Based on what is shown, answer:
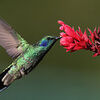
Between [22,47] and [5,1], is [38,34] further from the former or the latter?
[22,47]

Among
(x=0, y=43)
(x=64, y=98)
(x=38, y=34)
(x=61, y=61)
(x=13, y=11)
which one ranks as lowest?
(x=64, y=98)

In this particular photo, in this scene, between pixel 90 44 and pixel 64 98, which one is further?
pixel 64 98

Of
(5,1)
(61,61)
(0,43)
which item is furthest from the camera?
(61,61)

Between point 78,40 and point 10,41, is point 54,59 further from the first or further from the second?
point 78,40

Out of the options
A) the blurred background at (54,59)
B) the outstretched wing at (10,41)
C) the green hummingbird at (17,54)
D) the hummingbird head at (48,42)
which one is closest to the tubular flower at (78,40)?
the hummingbird head at (48,42)

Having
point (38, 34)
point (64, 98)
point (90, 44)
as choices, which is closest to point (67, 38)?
point (90, 44)

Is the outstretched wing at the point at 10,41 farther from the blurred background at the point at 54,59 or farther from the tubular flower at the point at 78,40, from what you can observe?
the blurred background at the point at 54,59
